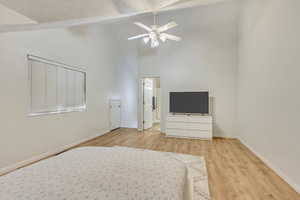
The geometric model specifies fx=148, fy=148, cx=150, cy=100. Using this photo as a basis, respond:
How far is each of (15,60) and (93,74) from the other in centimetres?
210

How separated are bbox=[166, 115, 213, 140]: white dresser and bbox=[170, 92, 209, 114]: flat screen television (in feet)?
0.81

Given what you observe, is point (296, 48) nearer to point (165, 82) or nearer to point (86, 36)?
point (165, 82)

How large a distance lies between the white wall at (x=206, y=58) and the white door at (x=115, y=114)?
191cm

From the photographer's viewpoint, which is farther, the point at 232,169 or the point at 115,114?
the point at 115,114

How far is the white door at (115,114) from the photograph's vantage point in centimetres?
556

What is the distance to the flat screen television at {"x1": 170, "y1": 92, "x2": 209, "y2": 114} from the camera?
15.1 ft

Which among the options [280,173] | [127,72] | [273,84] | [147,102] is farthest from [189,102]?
[127,72]

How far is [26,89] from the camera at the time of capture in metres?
2.73

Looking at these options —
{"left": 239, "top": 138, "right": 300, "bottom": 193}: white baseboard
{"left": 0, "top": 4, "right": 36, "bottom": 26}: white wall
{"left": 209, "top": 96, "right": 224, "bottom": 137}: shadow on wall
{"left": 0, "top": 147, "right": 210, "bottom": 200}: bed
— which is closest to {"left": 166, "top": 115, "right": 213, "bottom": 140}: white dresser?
{"left": 209, "top": 96, "right": 224, "bottom": 137}: shadow on wall

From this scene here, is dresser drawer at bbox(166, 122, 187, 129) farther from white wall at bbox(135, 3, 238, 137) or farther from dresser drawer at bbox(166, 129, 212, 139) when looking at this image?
white wall at bbox(135, 3, 238, 137)

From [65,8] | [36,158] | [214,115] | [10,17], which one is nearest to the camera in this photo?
[10,17]

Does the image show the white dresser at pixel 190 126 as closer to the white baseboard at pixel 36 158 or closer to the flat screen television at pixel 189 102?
the flat screen television at pixel 189 102

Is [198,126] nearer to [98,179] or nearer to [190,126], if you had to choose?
[190,126]

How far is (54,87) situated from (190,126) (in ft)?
12.3
